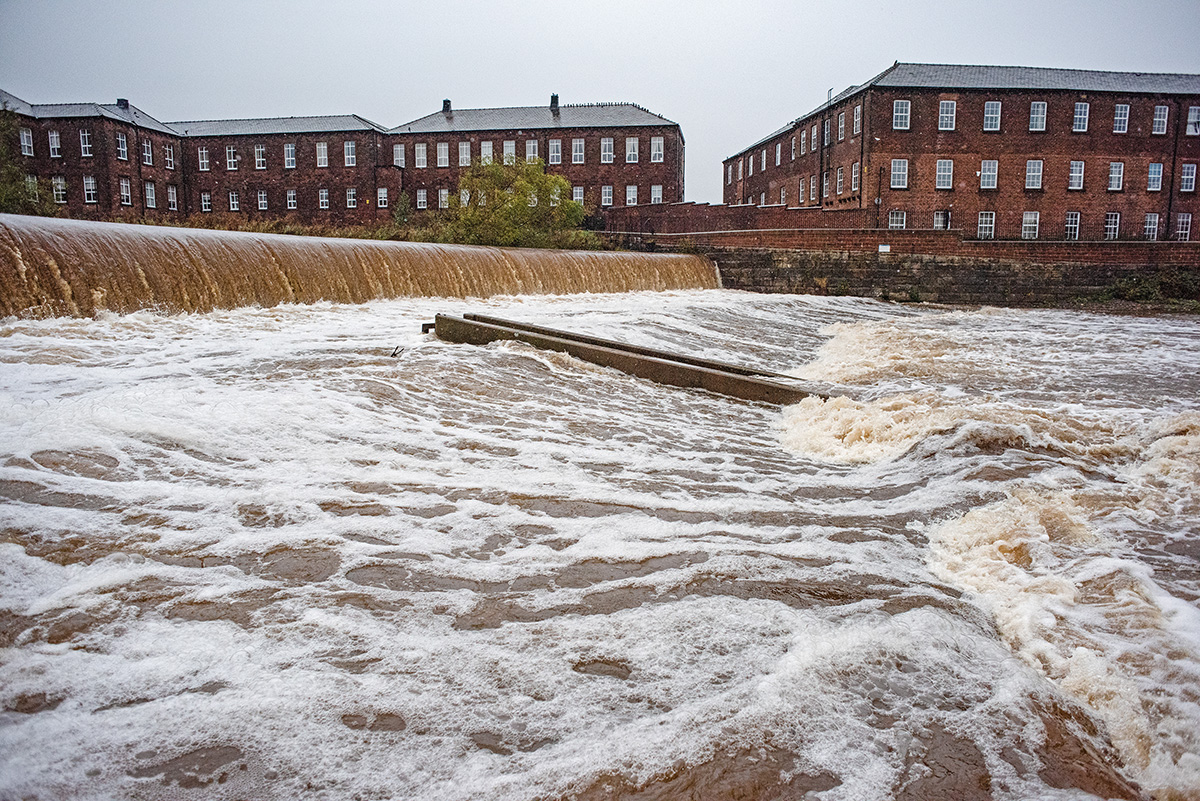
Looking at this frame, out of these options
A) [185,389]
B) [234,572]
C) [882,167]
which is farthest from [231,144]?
[234,572]

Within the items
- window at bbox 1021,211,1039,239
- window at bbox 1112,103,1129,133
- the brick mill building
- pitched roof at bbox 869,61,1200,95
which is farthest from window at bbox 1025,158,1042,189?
the brick mill building

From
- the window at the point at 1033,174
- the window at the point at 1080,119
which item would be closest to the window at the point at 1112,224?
the window at the point at 1033,174

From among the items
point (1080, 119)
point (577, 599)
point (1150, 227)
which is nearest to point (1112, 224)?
point (1150, 227)

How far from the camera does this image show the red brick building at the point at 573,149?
43.5 metres

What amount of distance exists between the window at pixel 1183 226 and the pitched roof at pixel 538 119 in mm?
25499

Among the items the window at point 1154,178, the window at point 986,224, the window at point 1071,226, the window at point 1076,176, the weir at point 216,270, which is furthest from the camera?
the window at point 1154,178

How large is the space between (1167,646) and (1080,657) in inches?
13.3

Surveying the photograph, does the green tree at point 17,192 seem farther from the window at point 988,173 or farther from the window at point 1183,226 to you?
the window at point 1183,226

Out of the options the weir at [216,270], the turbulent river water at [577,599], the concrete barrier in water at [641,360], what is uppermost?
the weir at [216,270]

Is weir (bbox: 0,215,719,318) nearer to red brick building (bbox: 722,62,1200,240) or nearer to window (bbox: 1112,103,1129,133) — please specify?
red brick building (bbox: 722,62,1200,240)

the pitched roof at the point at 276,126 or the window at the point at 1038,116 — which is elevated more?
the pitched roof at the point at 276,126

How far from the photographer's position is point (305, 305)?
12516 millimetres

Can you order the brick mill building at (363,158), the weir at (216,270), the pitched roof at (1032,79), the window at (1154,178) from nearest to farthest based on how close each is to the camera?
1. the weir at (216,270)
2. the pitched roof at (1032,79)
3. the window at (1154,178)
4. the brick mill building at (363,158)

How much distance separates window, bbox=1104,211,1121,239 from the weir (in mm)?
29290
